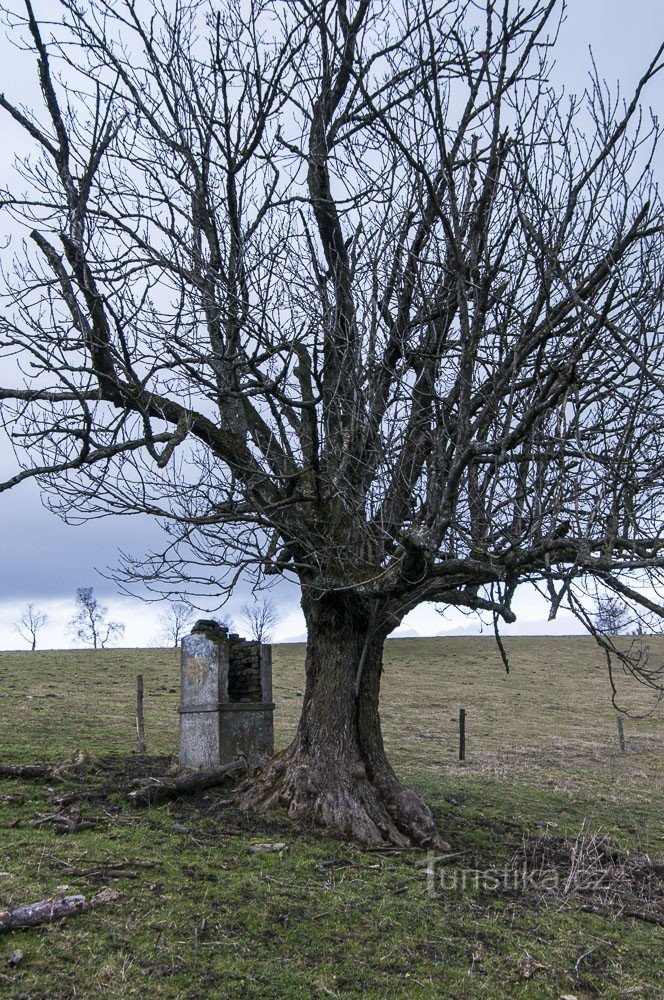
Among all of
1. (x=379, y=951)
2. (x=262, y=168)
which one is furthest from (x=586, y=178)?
(x=379, y=951)

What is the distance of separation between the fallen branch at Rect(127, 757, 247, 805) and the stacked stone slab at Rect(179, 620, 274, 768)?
117cm

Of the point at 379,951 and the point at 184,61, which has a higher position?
the point at 184,61

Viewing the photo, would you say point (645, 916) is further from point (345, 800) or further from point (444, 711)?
point (444, 711)

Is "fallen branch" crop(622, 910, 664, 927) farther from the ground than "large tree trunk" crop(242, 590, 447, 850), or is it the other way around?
"large tree trunk" crop(242, 590, 447, 850)

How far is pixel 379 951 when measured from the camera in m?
6.35

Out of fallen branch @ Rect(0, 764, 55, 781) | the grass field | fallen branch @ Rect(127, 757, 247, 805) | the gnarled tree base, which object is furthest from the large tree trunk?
fallen branch @ Rect(0, 764, 55, 781)

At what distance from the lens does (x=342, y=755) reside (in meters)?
10.2

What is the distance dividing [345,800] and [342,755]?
1.91ft

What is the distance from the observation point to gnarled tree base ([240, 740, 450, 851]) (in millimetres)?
9656

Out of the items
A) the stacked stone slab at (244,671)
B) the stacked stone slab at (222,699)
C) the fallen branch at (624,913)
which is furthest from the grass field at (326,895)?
the stacked stone slab at (244,671)

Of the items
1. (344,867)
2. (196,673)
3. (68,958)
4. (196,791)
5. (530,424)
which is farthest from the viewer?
(196,673)

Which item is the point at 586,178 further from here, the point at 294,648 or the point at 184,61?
the point at 294,648

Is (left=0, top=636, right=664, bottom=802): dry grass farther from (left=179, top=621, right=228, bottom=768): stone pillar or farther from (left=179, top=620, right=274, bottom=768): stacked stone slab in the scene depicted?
(left=179, top=620, right=274, bottom=768): stacked stone slab

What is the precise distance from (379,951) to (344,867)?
1.94 meters
